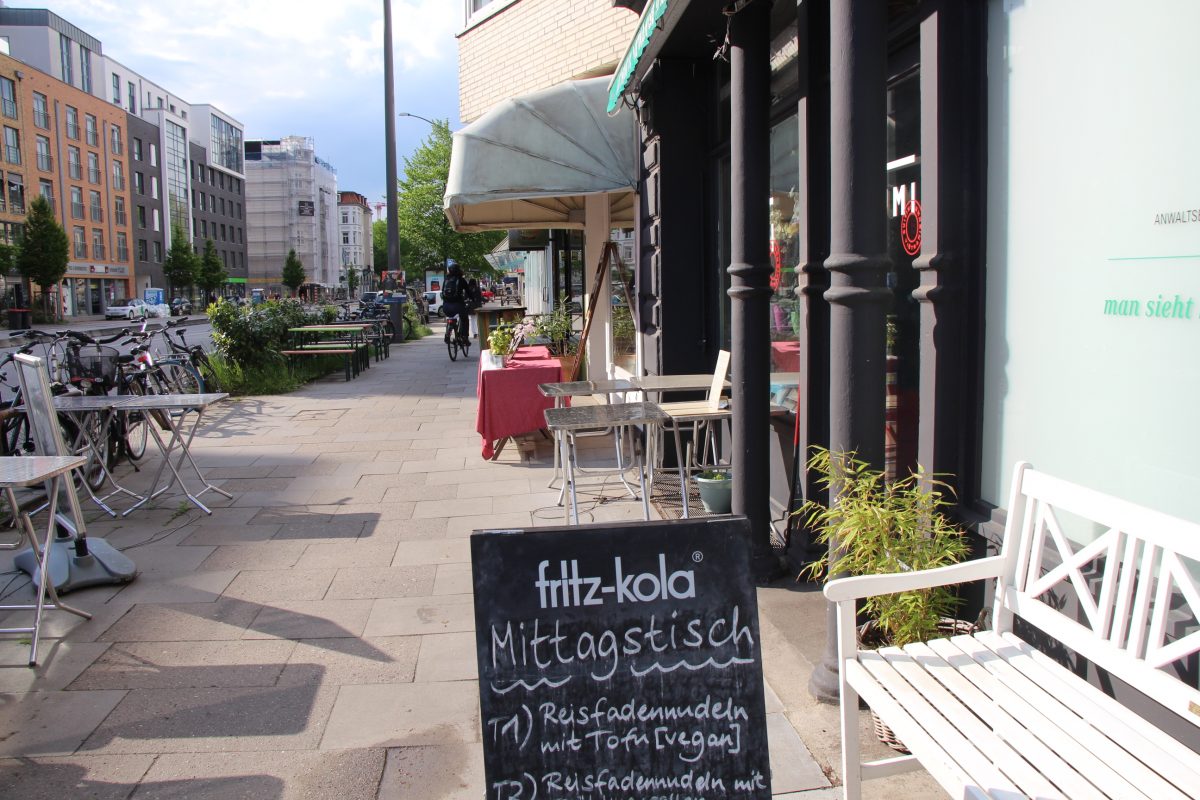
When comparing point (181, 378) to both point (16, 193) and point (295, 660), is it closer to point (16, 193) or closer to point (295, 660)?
point (295, 660)

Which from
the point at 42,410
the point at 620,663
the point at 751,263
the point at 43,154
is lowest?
the point at 620,663

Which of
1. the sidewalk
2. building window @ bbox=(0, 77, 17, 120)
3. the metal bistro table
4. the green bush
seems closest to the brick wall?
the green bush

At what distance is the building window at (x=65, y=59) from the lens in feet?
216

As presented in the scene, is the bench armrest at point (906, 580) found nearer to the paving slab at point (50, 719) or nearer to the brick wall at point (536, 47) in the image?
the paving slab at point (50, 719)

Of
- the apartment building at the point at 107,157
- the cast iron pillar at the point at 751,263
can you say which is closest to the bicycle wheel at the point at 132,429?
the cast iron pillar at the point at 751,263

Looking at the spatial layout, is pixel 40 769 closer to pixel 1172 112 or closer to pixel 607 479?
pixel 1172 112

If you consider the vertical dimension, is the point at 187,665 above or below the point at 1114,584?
below

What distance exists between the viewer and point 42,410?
4.95 meters

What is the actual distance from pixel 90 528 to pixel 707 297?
188 inches

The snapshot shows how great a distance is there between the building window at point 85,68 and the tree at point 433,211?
45660mm

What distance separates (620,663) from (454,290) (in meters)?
17.2

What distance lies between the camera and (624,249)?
10.8m

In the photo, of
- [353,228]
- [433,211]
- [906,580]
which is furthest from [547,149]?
[353,228]

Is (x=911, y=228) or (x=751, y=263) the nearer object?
(x=911, y=228)
